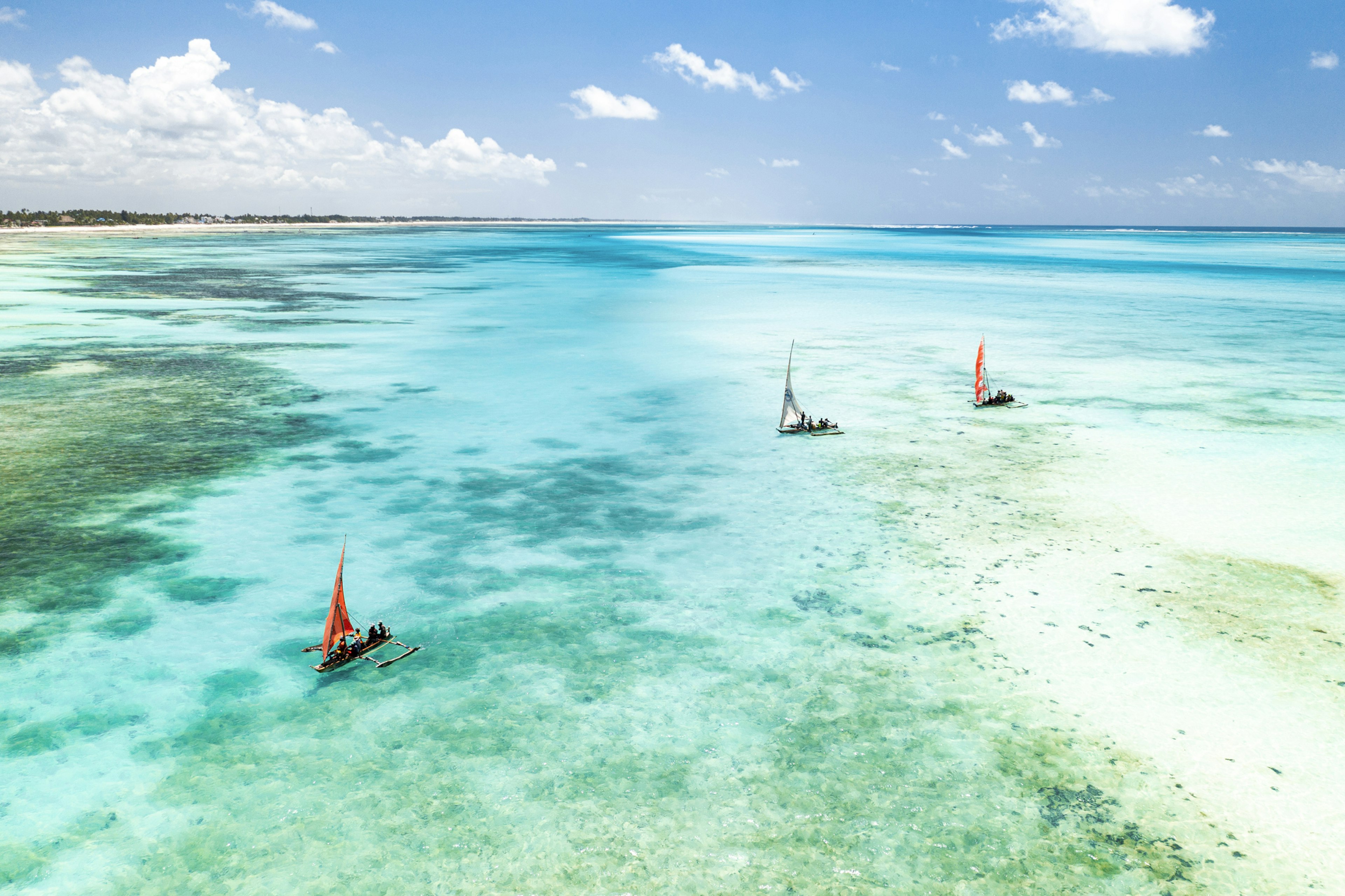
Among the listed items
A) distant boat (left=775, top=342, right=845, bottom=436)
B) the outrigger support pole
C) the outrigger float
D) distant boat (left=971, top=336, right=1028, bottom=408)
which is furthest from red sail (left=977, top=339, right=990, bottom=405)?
the outrigger float

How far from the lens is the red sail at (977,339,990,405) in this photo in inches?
1321

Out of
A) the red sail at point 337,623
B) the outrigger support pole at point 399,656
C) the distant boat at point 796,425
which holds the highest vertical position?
the distant boat at point 796,425

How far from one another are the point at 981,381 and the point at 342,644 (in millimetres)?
28367

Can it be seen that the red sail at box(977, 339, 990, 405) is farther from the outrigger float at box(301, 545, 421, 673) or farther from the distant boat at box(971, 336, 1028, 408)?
the outrigger float at box(301, 545, 421, 673)

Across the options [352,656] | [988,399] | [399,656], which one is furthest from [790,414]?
[352,656]

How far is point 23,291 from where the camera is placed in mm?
75188

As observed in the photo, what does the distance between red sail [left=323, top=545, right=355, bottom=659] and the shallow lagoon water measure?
0.67 metres

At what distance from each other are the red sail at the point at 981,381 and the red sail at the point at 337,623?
24.7 meters

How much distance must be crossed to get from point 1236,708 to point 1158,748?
2.12 meters

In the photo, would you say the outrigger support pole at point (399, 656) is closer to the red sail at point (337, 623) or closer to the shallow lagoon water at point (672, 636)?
the shallow lagoon water at point (672, 636)

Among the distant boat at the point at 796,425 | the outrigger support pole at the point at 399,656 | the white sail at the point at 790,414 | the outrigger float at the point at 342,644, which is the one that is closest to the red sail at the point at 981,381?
the distant boat at the point at 796,425

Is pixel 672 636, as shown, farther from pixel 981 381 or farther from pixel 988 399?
pixel 981 381

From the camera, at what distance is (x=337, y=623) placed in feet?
51.2

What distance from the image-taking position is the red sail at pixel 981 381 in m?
33.6
